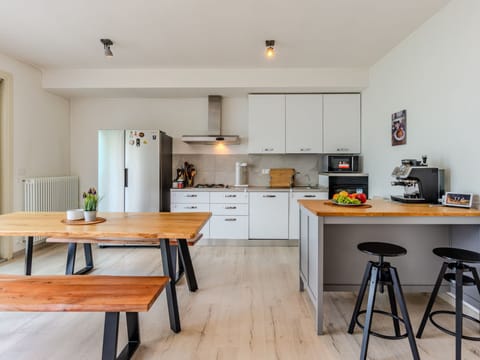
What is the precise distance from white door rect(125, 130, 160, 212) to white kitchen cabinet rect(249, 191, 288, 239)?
1.39 metres

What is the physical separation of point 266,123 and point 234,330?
3019 mm

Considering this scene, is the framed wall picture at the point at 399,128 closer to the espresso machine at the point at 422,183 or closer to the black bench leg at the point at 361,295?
the espresso machine at the point at 422,183

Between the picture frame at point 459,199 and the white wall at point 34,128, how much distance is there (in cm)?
466

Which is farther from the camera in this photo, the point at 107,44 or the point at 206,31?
the point at 107,44

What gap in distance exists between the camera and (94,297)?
155 cm

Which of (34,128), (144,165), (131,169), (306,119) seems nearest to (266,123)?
(306,119)

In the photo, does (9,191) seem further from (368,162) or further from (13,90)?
(368,162)

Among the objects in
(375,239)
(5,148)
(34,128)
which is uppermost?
(34,128)

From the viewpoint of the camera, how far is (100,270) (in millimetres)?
3252

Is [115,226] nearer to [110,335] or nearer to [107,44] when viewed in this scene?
[110,335]

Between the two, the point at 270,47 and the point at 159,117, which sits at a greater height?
the point at 270,47

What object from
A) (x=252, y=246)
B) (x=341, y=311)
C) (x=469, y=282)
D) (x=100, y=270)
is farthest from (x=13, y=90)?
(x=469, y=282)

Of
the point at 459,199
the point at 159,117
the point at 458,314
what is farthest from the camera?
the point at 159,117

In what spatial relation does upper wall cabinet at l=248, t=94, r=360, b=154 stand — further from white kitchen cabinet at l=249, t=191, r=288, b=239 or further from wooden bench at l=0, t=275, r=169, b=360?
wooden bench at l=0, t=275, r=169, b=360
